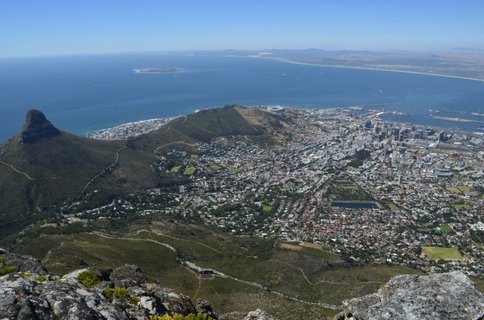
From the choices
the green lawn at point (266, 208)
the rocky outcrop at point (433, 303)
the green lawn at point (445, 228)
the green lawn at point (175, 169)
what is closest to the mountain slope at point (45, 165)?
the green lawn at point (175, 169)

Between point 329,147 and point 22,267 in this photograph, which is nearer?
point 22,267

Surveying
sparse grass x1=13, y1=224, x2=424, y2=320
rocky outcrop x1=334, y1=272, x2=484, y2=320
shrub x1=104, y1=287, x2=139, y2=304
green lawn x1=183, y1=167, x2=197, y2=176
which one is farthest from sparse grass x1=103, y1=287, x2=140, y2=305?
green lawn x1=183, y1=167, x2=197, y2=176

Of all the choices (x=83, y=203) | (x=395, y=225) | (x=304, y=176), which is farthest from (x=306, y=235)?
(x=83, y=203)

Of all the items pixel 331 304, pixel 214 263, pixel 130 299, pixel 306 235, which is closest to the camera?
pixel 130 299

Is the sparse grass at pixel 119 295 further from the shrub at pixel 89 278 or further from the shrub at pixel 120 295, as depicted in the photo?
the shrub at pixel 89 278

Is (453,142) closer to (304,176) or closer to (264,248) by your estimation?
(304,176)

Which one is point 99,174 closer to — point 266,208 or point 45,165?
point 45,165

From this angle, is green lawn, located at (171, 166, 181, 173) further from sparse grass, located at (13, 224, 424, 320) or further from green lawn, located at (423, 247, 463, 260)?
green lawn, located at (423, 247, 463, 260)
